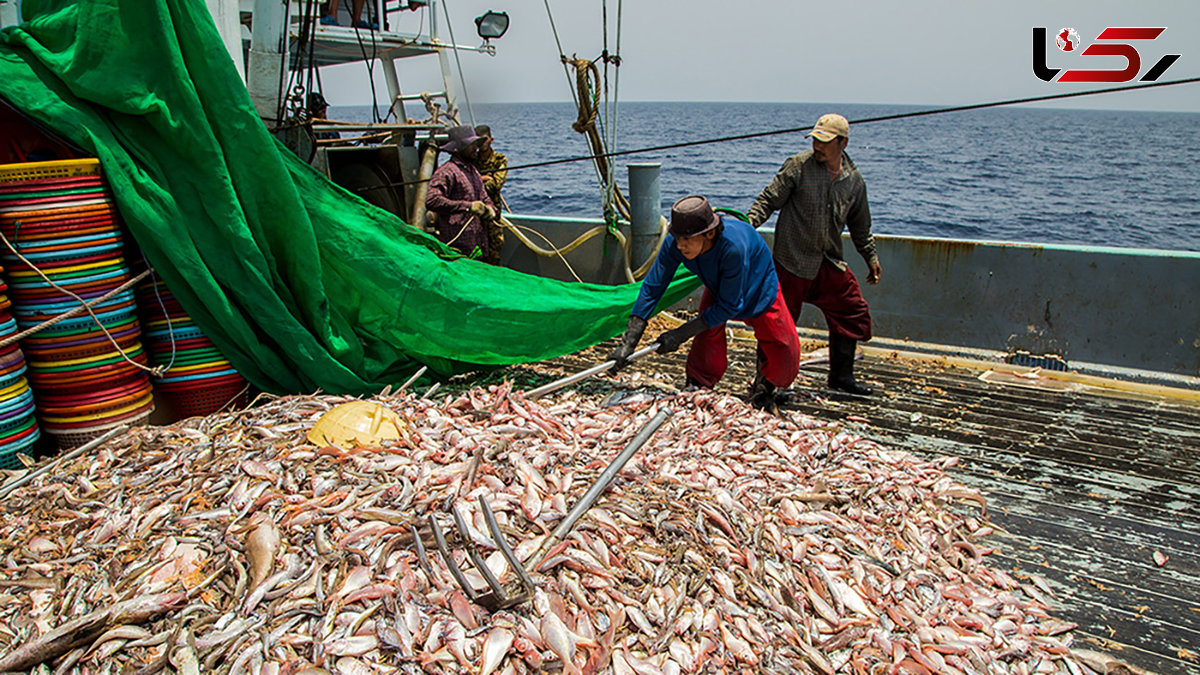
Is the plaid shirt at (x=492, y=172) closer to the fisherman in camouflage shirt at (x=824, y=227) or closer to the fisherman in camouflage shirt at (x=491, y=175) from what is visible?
the fisherman in camouflage shirt at (x=491, y=175)

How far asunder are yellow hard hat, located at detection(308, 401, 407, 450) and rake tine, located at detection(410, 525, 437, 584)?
88 cm

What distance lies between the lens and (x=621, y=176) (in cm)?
3117

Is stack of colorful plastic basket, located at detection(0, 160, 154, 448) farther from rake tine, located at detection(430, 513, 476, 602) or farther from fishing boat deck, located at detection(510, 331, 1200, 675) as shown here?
fishing boat deck, located at detection(510, 331, 1200, 675)

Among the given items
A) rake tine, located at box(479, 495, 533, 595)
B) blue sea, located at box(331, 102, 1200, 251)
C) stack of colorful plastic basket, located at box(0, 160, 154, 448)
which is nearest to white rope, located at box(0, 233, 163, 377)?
stack of colorful plastic basket, located at box(0, 160, 154, 448)

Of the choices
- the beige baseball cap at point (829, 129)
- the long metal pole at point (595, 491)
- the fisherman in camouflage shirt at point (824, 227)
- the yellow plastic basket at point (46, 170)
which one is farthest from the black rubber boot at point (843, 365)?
the yellow plastic basket at point (46, 170)

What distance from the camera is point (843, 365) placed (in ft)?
18.2

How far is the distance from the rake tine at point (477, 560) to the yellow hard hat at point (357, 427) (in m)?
0.85

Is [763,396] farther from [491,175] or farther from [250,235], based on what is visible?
[491,175]

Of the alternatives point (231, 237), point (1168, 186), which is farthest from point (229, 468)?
point (1168, 186)

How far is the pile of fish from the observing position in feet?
8.08

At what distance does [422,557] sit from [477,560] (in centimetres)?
21

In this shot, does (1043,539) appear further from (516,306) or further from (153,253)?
(153,253)

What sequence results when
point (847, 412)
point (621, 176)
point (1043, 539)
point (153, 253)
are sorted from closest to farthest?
point (1043, 539), point (153, 253), point (847, 412), point (621, 176)

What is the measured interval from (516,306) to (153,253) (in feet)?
6.66
